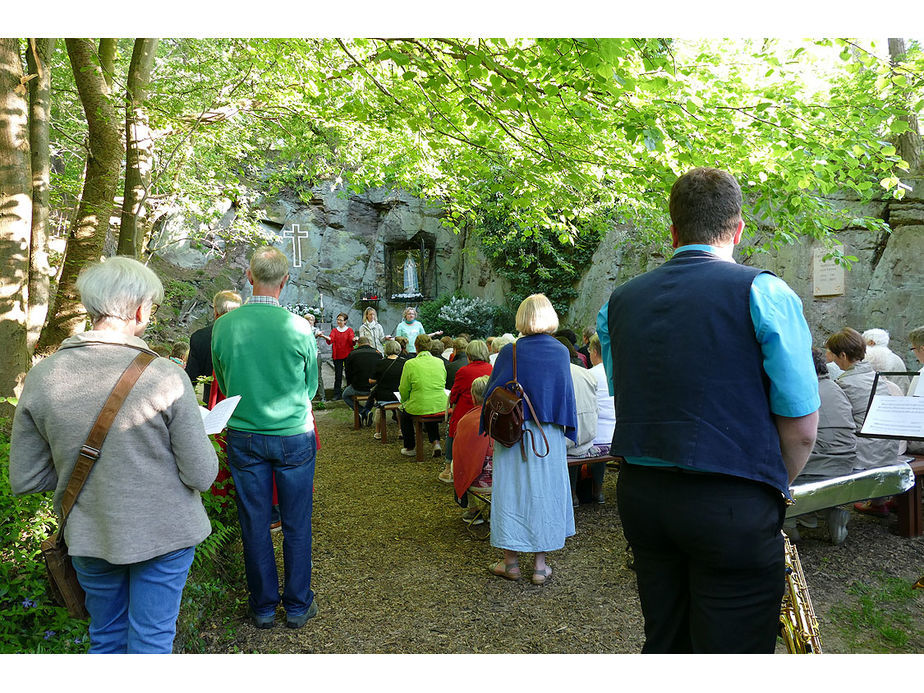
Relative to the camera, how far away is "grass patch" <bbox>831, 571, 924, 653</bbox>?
321 cm

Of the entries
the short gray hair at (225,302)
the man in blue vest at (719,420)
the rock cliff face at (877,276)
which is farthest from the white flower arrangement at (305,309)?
the man in blue vest at (719,420)

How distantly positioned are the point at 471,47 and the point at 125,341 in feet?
10.6

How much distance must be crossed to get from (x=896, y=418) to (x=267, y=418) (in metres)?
3.50

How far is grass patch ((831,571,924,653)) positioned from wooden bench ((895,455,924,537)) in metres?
0.89

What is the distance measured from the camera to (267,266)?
3225mm

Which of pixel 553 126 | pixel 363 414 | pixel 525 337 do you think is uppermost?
pixel 553 126

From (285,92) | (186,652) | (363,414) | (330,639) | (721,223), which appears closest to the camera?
(721,223)

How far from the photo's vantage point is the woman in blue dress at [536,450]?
392 centimetres

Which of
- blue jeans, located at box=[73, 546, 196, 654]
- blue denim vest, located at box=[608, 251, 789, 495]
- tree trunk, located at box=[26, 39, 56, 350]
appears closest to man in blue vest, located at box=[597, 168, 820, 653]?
blue denim vest, located at box=[608, 251, 789, 495]

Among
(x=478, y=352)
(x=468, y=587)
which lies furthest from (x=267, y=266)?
(x=478, y=352)

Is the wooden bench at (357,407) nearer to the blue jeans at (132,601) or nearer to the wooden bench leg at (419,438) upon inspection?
the wooden bench leg at (419,438)

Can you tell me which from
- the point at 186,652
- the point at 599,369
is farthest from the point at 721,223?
the point at 599,369

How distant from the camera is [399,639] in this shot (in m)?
3.31

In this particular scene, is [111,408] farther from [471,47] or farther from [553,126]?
[553,126]
